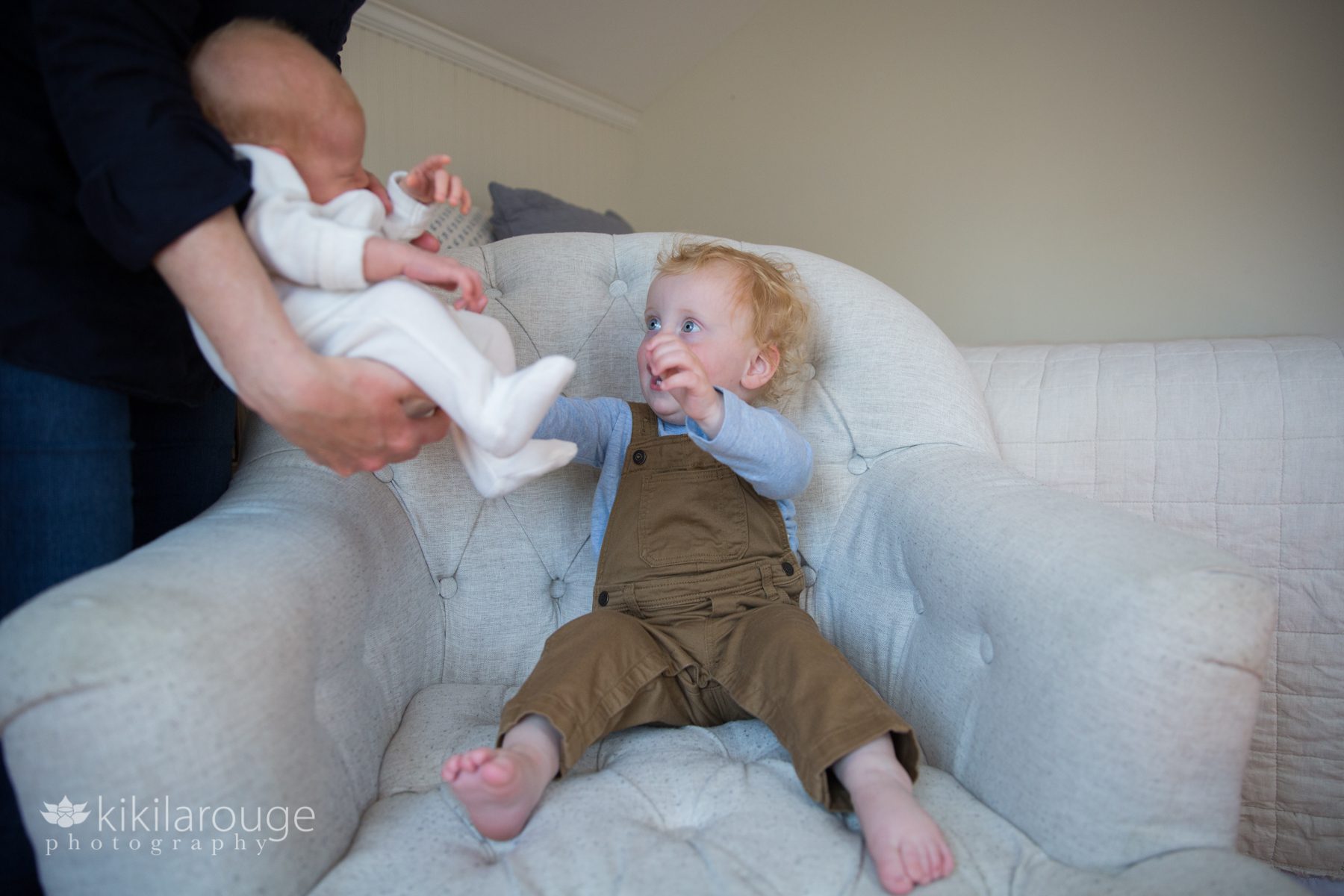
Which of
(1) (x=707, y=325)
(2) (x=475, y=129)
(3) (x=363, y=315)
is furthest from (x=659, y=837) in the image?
(2) (x=475, y=129)

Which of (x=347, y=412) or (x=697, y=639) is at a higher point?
(x=347, y=412)

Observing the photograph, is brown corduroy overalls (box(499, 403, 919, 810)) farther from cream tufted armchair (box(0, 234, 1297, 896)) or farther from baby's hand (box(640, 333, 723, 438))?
baby's hand (box(640, 333, 723, 438))

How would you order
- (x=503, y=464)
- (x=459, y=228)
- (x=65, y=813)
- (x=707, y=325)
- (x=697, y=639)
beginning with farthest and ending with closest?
(x=459, y=228), (x=707, y=325), (x=697, y=639), (x=503, y=464), (x=65, y=813)

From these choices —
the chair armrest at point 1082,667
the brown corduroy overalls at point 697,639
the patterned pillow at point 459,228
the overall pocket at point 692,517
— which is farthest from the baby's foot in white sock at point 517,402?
the patterned pillow at point 459,228

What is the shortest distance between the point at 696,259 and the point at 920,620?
62 cm

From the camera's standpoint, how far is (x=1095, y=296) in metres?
2.29

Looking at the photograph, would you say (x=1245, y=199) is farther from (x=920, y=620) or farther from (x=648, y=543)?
(x=648, y=543)

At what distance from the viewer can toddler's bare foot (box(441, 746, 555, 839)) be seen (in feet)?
2.46

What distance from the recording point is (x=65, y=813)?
611mm

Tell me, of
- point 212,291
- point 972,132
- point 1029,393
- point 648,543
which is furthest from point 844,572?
point 972,132

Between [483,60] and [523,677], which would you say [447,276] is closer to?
[523,677]

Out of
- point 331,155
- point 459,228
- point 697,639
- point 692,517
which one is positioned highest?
point 459,228

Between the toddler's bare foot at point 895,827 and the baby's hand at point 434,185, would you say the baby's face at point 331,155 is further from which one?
the toddler's bare foot at point 895,827

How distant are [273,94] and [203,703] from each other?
529mm
